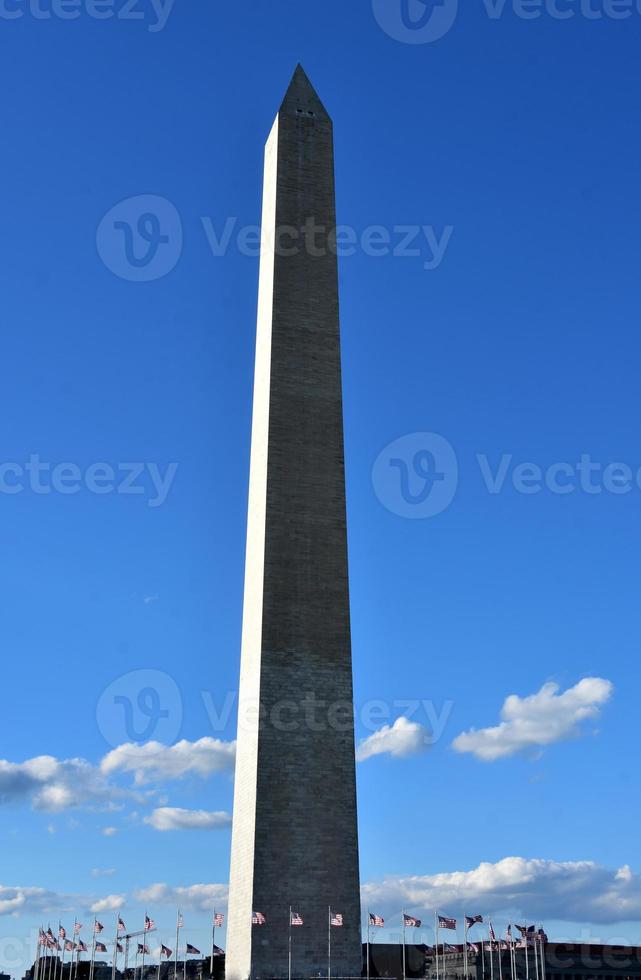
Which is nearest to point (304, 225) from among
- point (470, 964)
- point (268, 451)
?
point (268, 451)

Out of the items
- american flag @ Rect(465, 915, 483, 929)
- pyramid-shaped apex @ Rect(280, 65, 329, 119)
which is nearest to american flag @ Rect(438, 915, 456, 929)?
american flag @ Rect(465, 915, 483, 929)

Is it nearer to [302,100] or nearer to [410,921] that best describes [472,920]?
[410,921]

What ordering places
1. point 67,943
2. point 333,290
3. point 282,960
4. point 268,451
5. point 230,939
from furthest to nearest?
point 67,943 → point 333,290 → point 268,451 → point 230,939 → point 282,960

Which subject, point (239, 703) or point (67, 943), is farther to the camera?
point (67, 943)

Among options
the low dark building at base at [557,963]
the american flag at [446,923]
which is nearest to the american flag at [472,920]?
the american flag at [446,923]

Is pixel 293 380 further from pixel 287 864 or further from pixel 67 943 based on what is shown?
pixel 67 943

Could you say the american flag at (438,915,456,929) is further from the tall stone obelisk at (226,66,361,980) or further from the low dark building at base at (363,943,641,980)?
the low dark building at base at (363,943,641,980)
